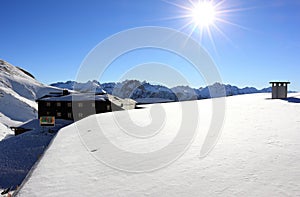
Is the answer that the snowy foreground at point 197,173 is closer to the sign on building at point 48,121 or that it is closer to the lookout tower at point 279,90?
the lookout tower at point 279,90

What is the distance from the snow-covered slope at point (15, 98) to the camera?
53234mm

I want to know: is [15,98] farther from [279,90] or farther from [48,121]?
[279,90]

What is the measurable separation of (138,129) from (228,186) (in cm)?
558

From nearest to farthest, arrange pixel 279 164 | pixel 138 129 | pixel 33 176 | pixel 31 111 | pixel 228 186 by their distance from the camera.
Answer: pixel 228 186, pixel 279 164, pixel 33 176, pixel 138 129, pixel 31 111

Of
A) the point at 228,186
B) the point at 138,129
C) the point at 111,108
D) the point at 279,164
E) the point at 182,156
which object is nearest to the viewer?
the point at 228,186

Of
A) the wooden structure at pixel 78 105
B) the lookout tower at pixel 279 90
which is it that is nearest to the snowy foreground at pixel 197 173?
the lookout tower at pixel 279 90

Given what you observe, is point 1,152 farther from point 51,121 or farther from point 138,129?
point 138,129

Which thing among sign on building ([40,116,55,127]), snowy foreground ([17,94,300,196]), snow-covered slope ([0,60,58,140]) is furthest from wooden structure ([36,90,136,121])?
snowy foreground ([17,94,300,196])

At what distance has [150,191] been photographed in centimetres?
320

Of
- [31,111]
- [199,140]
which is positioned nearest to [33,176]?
[199,140]

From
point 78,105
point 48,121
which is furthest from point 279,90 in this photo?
point 78,105

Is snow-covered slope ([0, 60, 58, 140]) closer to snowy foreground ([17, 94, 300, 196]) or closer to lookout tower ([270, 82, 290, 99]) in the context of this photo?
snowy foreground ([17, 94, 300, 196])

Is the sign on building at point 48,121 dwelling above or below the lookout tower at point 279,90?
below

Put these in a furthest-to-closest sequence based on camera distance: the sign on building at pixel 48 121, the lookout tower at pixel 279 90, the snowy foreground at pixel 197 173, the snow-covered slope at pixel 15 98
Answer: the snow-covered slope at pixel 15 98 < the sign on building at pixel 48 121 < the lookout tower at pixel 279 90 < the snowy foreground at pixel 197 173
